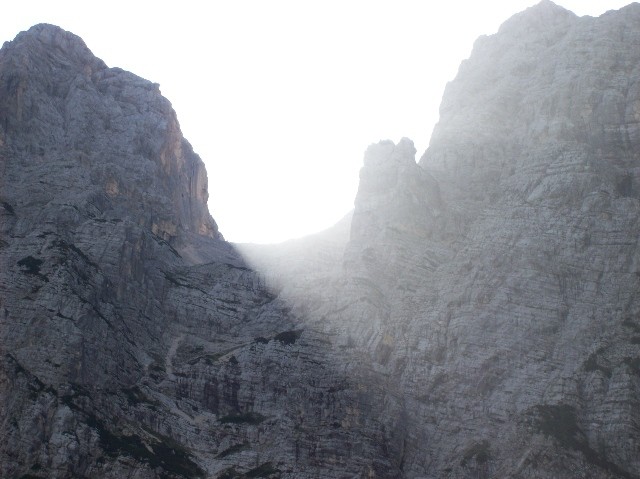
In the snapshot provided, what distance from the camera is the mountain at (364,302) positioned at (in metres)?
116

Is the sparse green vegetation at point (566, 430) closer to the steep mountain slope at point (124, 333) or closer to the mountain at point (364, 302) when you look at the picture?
→ the mountain at point (364, 302)

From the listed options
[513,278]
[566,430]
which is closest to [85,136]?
[513,278]

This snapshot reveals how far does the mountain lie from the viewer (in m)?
116

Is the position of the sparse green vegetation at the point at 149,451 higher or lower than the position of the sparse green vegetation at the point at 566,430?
lower

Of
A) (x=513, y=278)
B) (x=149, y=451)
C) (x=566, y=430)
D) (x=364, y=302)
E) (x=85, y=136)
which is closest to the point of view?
(x=566, y=430)

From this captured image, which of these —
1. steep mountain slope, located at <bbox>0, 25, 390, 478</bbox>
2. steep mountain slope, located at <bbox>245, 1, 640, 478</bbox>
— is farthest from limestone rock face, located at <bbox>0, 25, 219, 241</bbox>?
steep mountain slope, located at <bbox>245, 1, 640, 478</bbox>

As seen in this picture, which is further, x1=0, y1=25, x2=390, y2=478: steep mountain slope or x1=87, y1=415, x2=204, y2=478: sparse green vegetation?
x1=0, y1=25, x2=390, y2=478: steep mountain slope

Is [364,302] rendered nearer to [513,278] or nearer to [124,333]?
[513,278]

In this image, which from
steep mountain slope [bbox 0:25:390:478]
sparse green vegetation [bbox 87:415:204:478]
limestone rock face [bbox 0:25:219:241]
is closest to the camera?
sparse green vegetation [bbox 87:415:204:478]

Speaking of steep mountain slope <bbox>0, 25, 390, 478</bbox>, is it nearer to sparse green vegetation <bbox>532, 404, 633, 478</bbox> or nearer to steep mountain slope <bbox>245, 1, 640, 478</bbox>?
steep mountain slope <bbox>245, 1, 640, 478</bbox>

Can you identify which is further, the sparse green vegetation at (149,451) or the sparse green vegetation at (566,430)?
the sparse green vegetation at (149,451)

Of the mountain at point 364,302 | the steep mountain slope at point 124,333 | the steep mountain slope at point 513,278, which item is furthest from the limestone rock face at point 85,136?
the steep mountain slope at point 513,278

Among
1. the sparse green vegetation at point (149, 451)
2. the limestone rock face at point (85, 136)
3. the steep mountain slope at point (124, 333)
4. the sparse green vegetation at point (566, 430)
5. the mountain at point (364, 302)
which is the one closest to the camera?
the sparse green vegetation at point (566, 430)

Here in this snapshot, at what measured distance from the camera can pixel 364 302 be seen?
13388 cm
